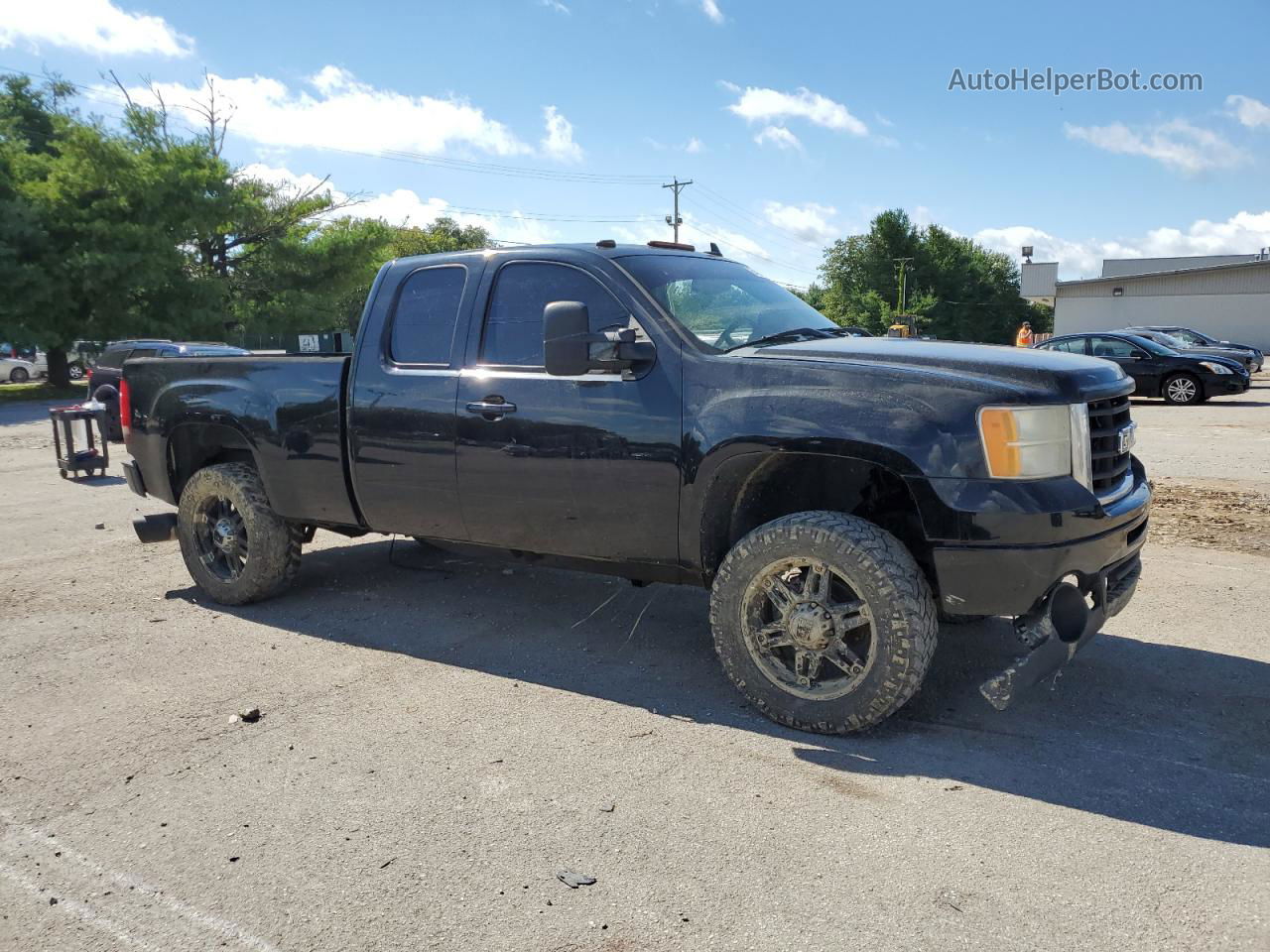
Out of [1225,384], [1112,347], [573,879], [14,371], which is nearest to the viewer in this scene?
[573,879]

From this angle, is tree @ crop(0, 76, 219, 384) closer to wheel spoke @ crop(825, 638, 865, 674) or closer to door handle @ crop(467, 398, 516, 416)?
door handle @ crop(467, 398, 516, 416)

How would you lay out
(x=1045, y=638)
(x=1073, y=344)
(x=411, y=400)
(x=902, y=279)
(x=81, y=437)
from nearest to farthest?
(x=1045, y=638)
(x=411, y=400)
(x=81, y=437)
(x=1073, y=344)
(x=902, y=279)

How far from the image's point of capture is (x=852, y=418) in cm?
360

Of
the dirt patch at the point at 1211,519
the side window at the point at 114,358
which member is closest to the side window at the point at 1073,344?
the dirt patch at the point at 1211,519

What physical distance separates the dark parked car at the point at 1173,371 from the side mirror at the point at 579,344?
52.7 feet

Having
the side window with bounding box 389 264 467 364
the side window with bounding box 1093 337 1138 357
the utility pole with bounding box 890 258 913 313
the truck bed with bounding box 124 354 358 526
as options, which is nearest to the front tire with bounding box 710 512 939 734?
the side window with bounding box 389 264 467 364

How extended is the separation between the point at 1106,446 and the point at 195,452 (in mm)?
5188

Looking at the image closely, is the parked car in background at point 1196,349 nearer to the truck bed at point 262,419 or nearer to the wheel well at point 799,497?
the wheel well at point 799,497

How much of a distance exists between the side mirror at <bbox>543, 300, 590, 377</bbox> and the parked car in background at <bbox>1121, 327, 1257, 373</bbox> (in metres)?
17.9

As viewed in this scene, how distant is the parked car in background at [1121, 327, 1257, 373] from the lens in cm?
1878

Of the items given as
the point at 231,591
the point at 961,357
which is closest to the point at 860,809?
the point at 961,357

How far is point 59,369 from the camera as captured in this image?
1219 inches

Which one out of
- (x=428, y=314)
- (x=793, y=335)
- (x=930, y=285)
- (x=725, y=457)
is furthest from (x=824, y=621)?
(x=930, y=285)

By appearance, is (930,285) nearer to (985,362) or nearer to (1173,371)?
(1173,371)
